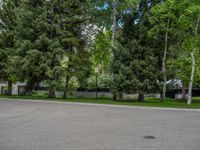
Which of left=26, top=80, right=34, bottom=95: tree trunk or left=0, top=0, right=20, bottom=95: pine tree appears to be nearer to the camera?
left=26, top=80, right=34, bottom=95: tree trunk

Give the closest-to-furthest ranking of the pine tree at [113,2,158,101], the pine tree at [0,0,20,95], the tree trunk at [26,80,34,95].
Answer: the pine tree at [113,2,158,101], the tree trunk at [26,80,34,95], the pine tree at [0,0,20,95]

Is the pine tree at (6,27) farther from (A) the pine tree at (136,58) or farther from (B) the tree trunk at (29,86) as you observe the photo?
(A) the pine tree at (136,58)

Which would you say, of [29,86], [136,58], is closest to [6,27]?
[29,86]

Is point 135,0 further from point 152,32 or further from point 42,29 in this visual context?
point 42,29

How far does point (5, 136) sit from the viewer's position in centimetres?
684

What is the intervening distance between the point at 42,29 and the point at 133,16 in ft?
32.0

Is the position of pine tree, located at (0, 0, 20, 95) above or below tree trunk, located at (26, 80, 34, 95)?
above

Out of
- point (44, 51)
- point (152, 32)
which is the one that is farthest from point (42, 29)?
point (152, 32)

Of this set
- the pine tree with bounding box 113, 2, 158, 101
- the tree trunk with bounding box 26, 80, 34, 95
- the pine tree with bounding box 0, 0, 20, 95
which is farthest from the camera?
the pine tree with bounding box 0, 0, 20, 95

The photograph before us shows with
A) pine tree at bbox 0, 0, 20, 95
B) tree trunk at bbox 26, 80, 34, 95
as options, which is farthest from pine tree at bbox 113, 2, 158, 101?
pine tree at bbox 0, 0, 20, 95

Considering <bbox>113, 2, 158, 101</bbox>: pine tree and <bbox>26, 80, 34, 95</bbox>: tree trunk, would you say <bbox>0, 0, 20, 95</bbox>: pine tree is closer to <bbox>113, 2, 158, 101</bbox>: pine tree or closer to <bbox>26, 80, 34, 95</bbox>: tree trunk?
<bbox>26, 80, 34, 95</bbox>: tree trunk

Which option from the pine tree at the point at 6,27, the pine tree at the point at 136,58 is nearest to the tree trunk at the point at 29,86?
the pine tree at the point at 6,27

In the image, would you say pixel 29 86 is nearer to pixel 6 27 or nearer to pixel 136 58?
pixel 6 27

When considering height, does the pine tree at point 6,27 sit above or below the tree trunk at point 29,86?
above
